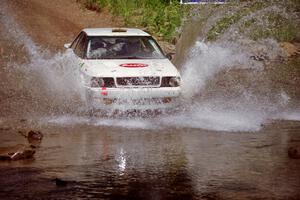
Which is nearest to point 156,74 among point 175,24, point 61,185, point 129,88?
point 129,88

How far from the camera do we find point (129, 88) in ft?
40.7

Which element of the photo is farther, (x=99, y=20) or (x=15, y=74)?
(x=99, y=20)

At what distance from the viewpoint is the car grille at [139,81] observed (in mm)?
12406

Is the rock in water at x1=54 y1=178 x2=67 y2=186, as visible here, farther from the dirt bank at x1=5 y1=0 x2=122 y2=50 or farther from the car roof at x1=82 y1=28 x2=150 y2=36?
the dirt bank at x1=5 y1=0 x2=122 y2=50

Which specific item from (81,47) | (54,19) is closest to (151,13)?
(54,19)

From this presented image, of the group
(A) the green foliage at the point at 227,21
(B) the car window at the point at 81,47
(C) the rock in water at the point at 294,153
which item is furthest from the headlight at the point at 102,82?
(A) the green foliage at the point at 227,21

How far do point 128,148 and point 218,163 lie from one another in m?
1.54

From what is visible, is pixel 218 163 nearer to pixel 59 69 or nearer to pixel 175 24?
pixel 59 69

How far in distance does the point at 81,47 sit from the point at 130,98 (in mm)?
2058

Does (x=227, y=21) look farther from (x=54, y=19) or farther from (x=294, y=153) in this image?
A: (x=294, y=153)

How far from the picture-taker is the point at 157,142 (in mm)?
10703

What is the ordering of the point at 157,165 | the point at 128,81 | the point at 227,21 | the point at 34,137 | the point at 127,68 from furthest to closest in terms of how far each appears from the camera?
the point at 227,21 < the point at 127,68 < the point at 128,81 < the point at 34,137 < the point at 157,165

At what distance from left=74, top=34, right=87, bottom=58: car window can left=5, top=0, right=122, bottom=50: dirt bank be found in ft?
25.7

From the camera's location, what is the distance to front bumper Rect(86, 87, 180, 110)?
12.3 m
